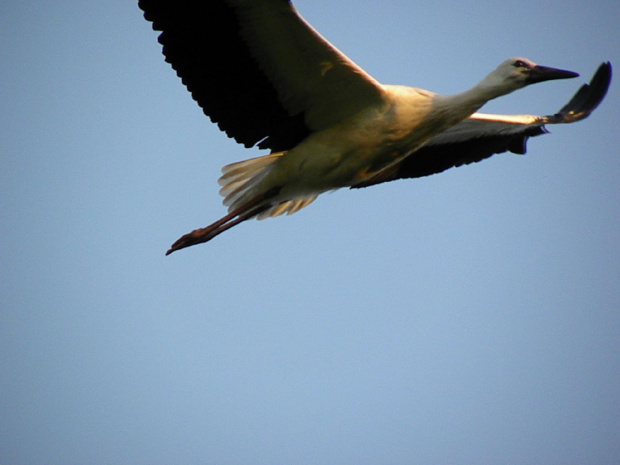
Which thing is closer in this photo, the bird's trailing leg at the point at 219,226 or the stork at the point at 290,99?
the stork at the point at 290,99

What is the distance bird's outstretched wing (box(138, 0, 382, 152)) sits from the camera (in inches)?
216

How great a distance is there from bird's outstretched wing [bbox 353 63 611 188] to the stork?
0.12 meters

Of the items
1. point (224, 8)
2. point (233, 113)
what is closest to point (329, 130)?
point (233, 113)

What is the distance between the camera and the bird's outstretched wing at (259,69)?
5.49 metres

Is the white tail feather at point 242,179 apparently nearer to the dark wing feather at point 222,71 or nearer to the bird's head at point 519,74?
the dark wing feather at point 222,71

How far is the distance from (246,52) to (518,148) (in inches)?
105

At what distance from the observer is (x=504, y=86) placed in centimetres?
595

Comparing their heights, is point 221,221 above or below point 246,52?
below

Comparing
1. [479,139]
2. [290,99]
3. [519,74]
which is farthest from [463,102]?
[479,139]

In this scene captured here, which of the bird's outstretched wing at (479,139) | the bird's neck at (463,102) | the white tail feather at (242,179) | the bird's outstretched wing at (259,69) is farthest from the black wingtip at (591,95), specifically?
the white tail feather at (242,179)

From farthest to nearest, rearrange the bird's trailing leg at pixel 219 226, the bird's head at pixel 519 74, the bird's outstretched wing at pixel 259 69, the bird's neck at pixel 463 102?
1. the bird's trailing leg at pixel 219 226
2. the bird's head at pixel 519 74
3. the bird's neck at pixel 463 102
4. the bird's outstretched wing at pixel 259 69

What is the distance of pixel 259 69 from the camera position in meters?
5.88

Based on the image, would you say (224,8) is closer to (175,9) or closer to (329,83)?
(175,9)

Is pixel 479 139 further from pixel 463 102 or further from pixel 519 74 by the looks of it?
pixel 463 102
